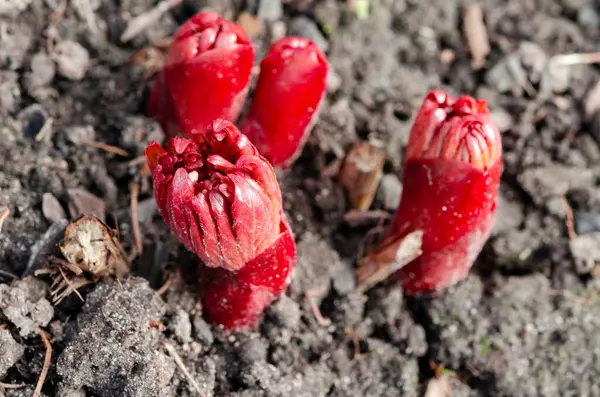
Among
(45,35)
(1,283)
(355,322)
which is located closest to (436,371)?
(355,322)

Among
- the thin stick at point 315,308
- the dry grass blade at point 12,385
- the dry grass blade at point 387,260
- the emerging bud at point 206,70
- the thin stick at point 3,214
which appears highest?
the emerging bud at point 206,70

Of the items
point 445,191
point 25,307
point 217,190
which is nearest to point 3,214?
point 25,307

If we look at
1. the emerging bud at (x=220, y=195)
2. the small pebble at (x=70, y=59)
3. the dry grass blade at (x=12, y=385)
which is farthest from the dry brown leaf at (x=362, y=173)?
the dry grass blade at (x=12, y=385)

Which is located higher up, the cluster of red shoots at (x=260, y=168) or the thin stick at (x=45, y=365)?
the cluster of red shoots at (x=260, y=168)

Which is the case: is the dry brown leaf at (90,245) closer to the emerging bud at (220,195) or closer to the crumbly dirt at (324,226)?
the crumbly dirt at (324,226)

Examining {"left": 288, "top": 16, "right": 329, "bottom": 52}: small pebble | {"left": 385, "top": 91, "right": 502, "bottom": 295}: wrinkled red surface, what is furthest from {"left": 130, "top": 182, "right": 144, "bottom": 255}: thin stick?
{"left": 288, "top": 16, "right": 329, "bottom": 52}: small pebble

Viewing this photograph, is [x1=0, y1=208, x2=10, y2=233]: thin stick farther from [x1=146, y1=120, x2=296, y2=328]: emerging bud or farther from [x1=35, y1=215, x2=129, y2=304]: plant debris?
[x1=146, y1=120, x2=296, y2=328]: emerging bud

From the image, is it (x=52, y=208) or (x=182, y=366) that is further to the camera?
(x=52, y=208)

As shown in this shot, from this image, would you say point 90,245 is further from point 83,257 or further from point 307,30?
point 307,30
